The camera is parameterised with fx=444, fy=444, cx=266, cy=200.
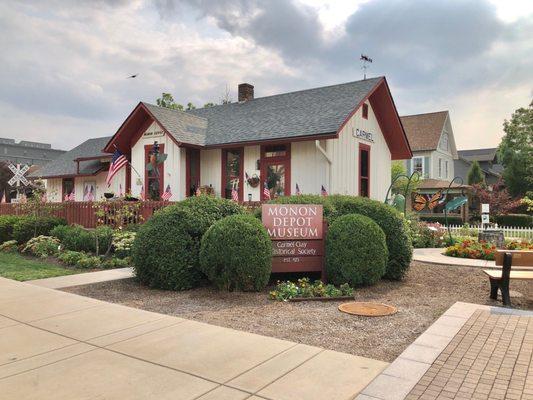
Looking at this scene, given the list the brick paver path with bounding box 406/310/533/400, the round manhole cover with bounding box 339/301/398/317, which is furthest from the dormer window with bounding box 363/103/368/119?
the brick paver path with bounding box 406/310/533/400

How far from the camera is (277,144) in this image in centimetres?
1595

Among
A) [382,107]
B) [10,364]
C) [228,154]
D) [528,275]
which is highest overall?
[382,107]

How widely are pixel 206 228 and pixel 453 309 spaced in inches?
178

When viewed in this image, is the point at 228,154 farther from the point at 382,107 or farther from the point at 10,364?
the point at 10,364

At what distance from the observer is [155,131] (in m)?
17.7

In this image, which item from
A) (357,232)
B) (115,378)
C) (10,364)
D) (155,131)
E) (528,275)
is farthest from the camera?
(155,131)

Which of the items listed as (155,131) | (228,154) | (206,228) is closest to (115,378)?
(206,228)

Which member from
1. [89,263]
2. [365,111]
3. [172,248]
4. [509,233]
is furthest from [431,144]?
[172,248]

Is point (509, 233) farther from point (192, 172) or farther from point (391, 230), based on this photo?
point (192, 172)

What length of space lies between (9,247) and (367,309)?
12900mm

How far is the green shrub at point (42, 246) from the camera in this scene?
506 inches

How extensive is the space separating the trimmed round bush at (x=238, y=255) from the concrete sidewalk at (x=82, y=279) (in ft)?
8.37

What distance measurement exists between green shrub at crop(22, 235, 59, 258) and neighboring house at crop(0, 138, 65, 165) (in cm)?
9478

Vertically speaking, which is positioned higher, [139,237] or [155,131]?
[155,131]
